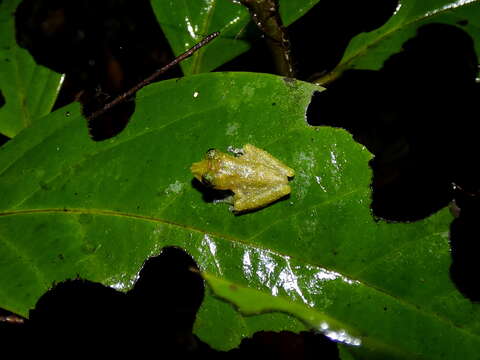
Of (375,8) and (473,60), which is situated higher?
(375,8)

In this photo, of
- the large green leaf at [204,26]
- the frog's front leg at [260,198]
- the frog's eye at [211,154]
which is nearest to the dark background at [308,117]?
the large green leaf at [204,26]

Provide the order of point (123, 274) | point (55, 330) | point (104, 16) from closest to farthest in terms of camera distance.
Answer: point (123, 274) < point (55, 330) < point (104, 16)

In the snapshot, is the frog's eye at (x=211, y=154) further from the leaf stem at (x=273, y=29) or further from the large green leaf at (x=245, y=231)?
the leaf stem at (x=273, y=29)

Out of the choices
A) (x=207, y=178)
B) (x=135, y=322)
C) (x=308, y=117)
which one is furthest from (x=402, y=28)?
(x=135, y=322)


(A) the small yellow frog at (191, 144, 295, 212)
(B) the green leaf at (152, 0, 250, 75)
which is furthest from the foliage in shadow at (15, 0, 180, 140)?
(A) the small yellow frog at (191, 144, 295, 212)

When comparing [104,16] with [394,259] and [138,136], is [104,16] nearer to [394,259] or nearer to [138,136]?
[138,136]

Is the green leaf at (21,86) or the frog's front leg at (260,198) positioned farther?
the green leaf at (21,86)

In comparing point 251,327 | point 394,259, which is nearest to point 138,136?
point 251,327
